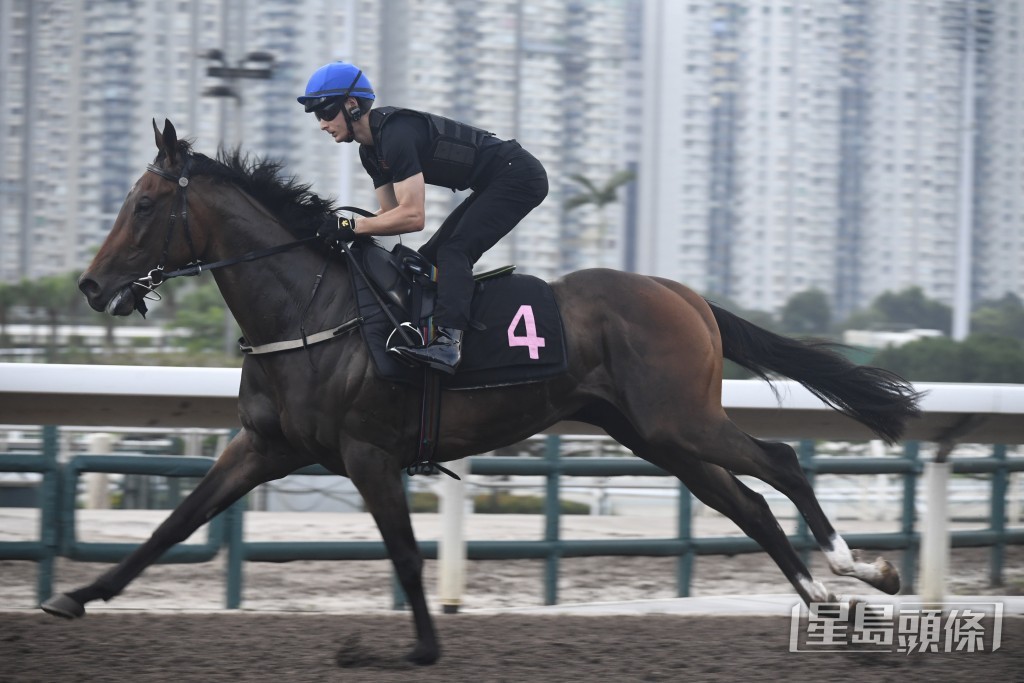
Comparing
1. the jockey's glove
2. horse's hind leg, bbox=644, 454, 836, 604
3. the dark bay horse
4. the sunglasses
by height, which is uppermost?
the sunglasses

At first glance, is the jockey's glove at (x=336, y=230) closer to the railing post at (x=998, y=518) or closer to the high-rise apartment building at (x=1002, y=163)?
the railing post at (x=998, y=518)

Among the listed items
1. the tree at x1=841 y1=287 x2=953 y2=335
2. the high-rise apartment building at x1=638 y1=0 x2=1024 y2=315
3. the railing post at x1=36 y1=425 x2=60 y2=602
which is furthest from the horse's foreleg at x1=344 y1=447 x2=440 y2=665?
the high-rise apartment building at x1=638 y1=0 x2=1024 y2=315

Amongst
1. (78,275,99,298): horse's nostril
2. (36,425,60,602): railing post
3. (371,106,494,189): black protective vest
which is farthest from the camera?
(36,425,60,602): railing post

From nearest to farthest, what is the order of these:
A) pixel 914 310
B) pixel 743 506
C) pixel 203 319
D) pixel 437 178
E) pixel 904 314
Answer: pixel 437 178 < pixel 743 506 < pixel 203 319 < pixel 914 310 < pixel 904 314

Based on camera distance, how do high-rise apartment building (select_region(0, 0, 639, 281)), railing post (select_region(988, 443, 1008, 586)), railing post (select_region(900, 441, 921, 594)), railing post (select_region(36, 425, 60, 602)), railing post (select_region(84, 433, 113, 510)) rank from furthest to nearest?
1. high-rise apartment building (select_region(0, 0, 639, 281))
2. railing post (select_region(84, 433, 113, 510))
3. railing post (select_region(988, 443, 1008, 586))
4. railing post (select_region(900, 441, 921, 594))
5. railing post (select_region(36, 425, 60, 602))

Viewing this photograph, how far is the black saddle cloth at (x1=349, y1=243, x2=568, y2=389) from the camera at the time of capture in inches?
184

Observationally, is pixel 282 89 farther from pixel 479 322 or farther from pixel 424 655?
pixel 424 655

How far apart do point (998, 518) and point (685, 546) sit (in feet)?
6.52

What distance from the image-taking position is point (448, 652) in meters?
5.00

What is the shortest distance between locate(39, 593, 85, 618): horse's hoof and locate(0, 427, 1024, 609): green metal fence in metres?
1.20

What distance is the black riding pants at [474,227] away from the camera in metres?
4.66

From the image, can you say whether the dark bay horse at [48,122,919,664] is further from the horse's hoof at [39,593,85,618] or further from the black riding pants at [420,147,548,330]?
the black riding pants at [420,147,548,330]

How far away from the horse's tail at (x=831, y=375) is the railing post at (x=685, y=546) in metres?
1.30

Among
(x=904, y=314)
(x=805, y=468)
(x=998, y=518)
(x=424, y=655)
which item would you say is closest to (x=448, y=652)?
(x=424, y=655)
